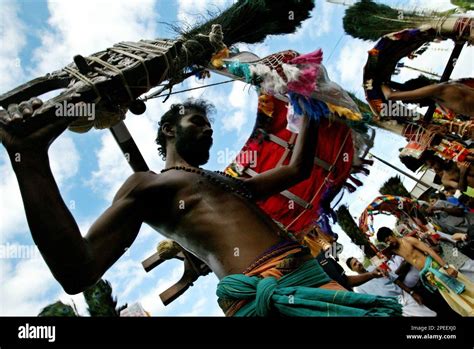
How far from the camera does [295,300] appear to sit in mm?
1712

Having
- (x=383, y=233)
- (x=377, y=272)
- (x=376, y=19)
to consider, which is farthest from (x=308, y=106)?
(x=377, y=272)

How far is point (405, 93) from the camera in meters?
3.67

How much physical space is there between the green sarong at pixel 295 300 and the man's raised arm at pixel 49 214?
0.45 m

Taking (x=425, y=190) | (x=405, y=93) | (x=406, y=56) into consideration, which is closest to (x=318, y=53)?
(x=405, y=93)

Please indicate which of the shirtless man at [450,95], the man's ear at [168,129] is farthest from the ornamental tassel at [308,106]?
the shirtless man at [450,95]

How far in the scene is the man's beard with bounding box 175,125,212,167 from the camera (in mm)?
2193

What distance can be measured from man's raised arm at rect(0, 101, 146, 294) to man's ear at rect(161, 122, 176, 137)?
2.20ft

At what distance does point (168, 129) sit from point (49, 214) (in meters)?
0.86

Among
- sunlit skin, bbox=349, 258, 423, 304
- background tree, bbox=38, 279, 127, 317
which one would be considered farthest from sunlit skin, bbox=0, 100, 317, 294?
sunlit skin, bbox=349, 258, 423, 304

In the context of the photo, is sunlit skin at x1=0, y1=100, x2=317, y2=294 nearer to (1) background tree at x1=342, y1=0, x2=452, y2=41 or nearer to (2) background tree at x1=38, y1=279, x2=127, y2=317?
(2) background tree at x1=38, y1=279, x2=127, y2=317

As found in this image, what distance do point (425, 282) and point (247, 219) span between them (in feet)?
9.30

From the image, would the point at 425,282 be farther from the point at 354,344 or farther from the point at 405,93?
the point at 354,344

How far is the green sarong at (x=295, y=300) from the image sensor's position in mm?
1703

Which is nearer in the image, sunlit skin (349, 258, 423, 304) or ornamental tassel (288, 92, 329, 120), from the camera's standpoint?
ornamental tassel (288, 92, 329, 120)
